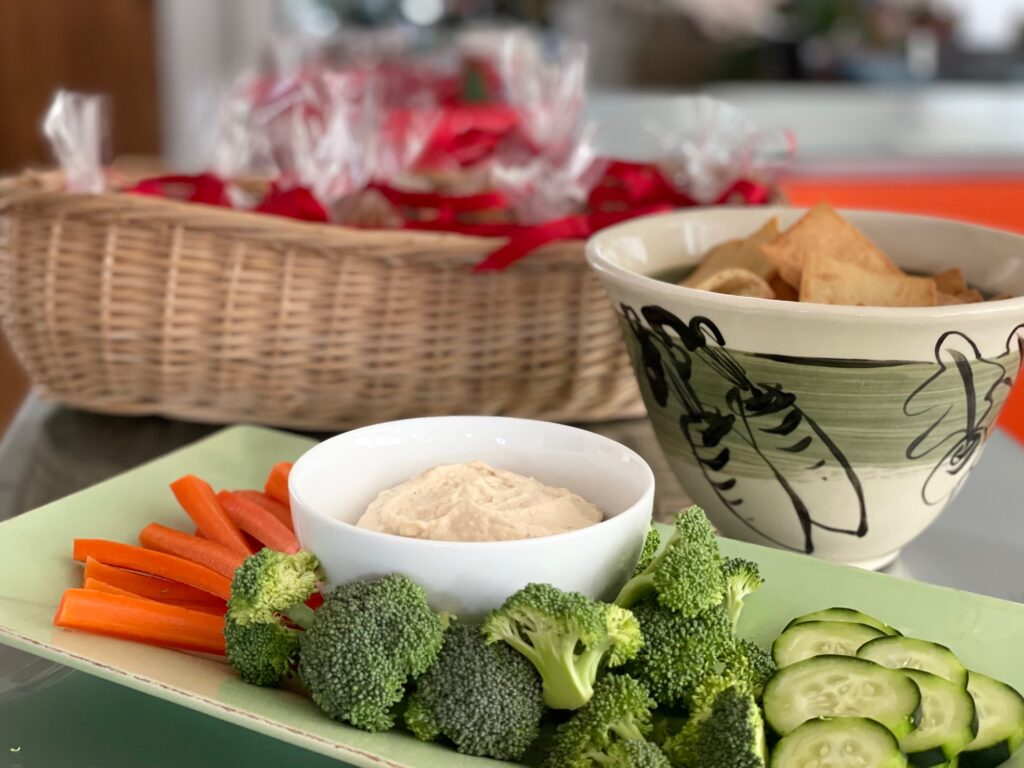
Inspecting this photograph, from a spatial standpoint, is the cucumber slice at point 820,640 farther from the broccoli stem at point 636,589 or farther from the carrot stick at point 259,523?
the carrot stick at point 259,523

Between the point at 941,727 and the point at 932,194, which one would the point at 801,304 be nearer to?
the point at 941,727

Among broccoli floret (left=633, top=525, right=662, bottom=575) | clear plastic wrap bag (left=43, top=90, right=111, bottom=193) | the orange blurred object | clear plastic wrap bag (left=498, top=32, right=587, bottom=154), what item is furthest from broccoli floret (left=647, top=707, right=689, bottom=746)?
the orange blurred object

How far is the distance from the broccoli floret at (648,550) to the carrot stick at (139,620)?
12.7 inches

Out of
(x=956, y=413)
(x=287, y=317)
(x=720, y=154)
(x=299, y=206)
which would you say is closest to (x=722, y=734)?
(x=956, y=413)

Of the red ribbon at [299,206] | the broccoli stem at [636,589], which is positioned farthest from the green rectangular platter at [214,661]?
the red ribbon at [299,206]

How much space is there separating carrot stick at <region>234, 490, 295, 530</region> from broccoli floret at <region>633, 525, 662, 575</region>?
36cm

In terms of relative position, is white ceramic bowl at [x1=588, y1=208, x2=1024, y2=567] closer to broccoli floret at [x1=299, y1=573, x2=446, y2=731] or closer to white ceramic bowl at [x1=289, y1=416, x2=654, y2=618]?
white ceramic bowl at [x1=289, y1=416, x2=654, y2=618]

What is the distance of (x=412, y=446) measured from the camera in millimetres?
1042

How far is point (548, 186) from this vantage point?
163cm

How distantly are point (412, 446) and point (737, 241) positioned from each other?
45 cm

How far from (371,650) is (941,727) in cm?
37

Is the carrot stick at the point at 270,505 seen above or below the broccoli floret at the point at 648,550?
below

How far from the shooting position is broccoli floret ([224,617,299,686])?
855 millimetres

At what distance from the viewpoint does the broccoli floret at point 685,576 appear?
2.83ft
